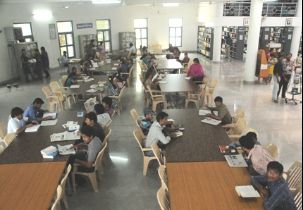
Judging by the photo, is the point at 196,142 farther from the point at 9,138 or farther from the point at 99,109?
the point at 9,138

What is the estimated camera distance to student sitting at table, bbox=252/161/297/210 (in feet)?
11.0

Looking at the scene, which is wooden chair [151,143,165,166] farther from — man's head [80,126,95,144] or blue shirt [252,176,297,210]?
blue shirt [252,176,297,210]

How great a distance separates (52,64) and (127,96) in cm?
768

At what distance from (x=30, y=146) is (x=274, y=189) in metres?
4.00

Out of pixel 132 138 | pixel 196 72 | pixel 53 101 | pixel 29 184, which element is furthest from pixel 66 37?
pixel 29 184

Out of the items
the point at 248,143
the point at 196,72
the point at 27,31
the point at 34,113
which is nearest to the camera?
the point at 248,143

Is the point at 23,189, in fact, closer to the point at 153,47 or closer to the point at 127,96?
the point at 127,96

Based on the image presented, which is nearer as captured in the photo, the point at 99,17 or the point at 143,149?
the point at 143,149

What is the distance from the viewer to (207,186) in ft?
12.6

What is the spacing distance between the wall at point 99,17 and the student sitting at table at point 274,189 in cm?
1297

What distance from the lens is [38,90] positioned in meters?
12.4

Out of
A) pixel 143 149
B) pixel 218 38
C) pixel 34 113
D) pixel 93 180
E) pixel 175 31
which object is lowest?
pixel 93 180

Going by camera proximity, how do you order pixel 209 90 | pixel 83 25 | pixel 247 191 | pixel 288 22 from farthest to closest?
pixel 83 25 < pixel 288 22 < pixel 209 90 < pixel 247 191

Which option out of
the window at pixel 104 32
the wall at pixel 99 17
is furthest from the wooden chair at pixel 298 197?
the window at pixel 104 32
